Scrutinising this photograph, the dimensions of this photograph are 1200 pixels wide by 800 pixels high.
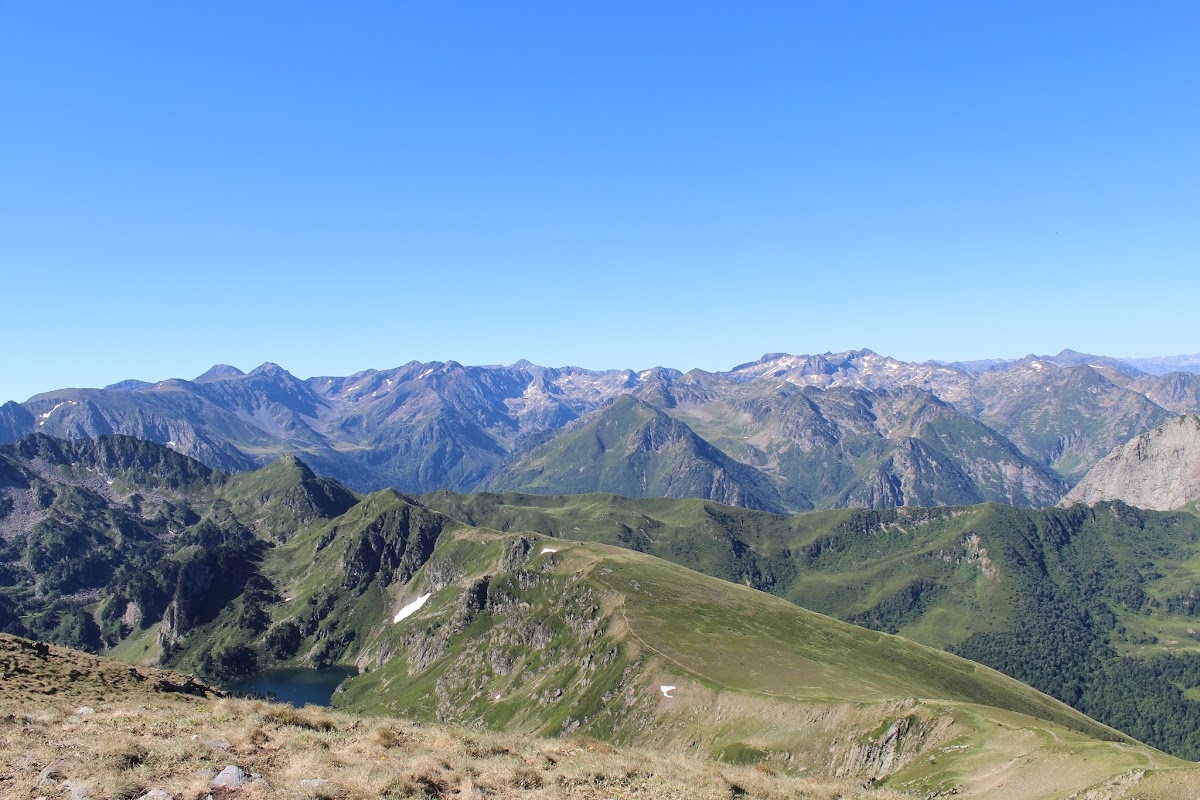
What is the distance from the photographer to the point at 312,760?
34.6 metres

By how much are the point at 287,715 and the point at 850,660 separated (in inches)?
7472

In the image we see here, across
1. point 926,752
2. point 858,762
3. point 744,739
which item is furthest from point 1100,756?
point 744,739

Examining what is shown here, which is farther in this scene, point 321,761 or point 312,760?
point 321,761

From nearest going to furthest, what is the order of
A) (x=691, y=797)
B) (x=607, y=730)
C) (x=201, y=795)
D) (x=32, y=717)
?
(x=201, y=795), (x=691, y=797), (x=32, y=717), (x=607, y=730)

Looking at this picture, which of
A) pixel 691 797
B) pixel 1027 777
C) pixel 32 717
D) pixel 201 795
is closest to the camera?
pixel 201 795

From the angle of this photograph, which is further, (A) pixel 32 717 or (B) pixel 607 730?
(B) pixel 607 730

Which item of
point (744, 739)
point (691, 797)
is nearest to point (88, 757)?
point (691, 797)

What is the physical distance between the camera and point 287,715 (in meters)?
44.2

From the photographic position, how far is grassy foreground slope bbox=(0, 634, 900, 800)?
31672mm

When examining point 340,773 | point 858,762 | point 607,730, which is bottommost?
point 607,730

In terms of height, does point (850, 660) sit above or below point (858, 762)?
below

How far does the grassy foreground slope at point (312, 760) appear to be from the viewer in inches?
1247

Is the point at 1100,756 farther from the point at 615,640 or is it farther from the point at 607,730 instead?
the point at 615,640

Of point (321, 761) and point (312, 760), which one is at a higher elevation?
point (312, 760)
